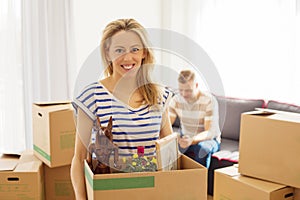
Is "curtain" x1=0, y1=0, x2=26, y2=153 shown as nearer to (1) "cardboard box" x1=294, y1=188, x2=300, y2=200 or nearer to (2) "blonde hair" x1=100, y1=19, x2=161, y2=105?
(2) "blonde hair" x1=100, y1=19, x2=161, y2=105

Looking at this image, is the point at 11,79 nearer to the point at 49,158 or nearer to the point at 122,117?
the point at 49,158

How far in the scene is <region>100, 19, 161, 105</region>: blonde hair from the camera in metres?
1.12

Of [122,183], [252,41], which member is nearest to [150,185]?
[122,183]

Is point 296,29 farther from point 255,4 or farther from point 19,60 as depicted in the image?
point 19,60

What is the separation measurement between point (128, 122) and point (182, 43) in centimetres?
30

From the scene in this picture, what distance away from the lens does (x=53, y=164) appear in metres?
2.17

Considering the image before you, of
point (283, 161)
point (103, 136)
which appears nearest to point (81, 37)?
point (283, 161)

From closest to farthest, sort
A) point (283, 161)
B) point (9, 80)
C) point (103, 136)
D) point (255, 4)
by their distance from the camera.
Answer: point (103, 136) < point (283, 161) < point (9, 80) < point (255, 4)

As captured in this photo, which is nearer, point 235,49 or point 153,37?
point 153,37

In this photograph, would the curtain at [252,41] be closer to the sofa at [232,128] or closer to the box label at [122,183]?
the sofa at [232,128]

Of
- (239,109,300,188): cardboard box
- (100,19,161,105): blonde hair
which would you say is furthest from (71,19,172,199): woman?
(239,109,300,188): cardboard box

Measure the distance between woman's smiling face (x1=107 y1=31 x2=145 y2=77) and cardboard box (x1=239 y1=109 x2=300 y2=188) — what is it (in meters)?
0.87

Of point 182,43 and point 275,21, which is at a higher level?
point 275,21

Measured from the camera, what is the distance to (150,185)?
1.01m
